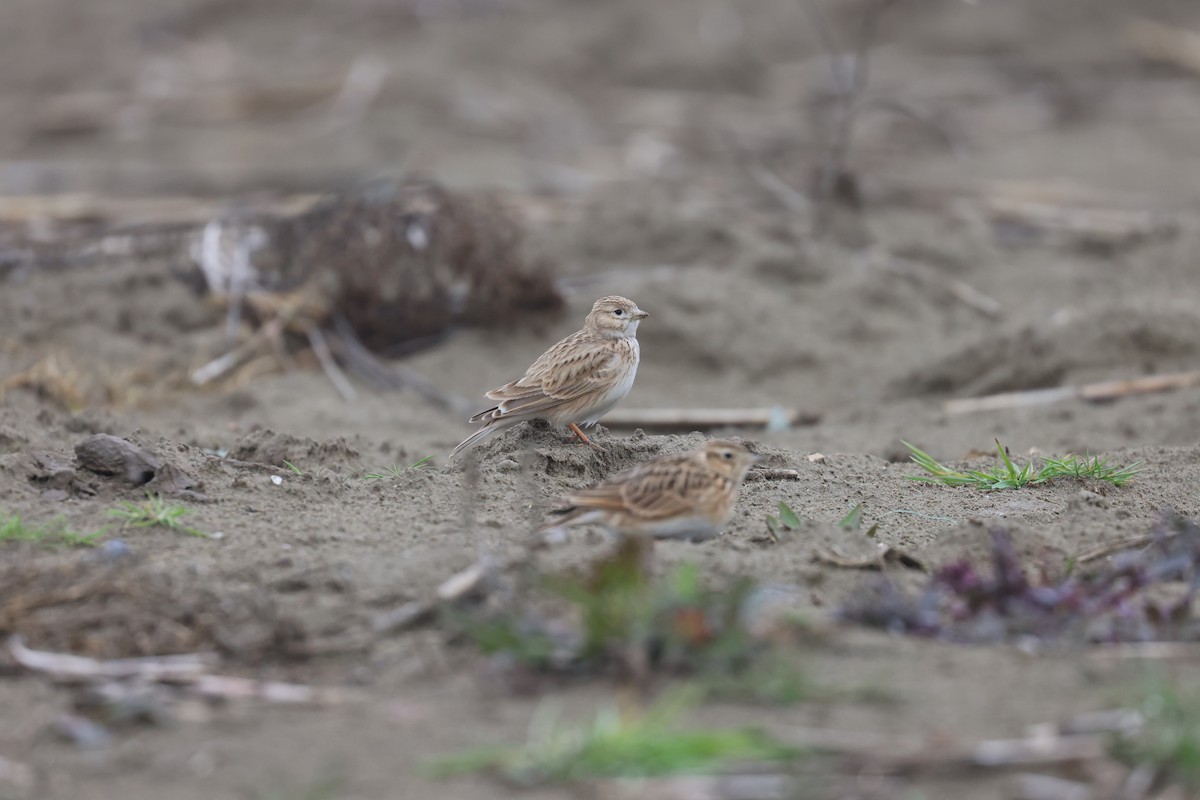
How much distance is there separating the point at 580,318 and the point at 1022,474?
5.31 m

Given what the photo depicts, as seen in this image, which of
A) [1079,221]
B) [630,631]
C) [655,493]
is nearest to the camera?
[630,631]


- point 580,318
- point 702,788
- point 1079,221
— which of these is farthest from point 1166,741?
point 1079,221

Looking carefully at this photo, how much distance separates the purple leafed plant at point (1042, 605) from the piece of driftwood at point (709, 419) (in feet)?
13.9

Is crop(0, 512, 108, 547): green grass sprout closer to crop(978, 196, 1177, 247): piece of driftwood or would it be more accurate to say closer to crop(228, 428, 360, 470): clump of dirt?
crop(228, 428, 360, 470): clump of dirt

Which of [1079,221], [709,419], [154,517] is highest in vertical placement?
[1079,221]

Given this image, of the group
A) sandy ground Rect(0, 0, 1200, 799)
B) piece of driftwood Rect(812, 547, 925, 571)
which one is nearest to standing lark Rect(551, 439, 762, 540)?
sandy ground Rect(0, 0, 1200, 799)

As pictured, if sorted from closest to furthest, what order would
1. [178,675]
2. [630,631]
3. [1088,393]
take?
[630,631], [178,675], [1088,393]

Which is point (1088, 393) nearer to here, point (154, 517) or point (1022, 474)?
point (1022, 474)

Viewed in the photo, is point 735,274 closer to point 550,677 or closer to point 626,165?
point 626,165

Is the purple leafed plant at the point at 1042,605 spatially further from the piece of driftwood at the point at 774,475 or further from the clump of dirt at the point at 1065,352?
the clump of dirt at the point at 1065,352

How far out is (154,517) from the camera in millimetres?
6039

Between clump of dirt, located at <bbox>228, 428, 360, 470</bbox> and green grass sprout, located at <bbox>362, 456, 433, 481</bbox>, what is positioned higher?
clump of dirt, located at <bbox>228, 428, 360, 470</bbox>

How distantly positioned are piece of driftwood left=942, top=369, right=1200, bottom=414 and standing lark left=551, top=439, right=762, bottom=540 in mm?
4107

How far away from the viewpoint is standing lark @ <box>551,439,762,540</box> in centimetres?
572
